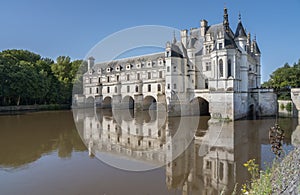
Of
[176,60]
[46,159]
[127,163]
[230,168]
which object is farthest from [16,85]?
[230,168]

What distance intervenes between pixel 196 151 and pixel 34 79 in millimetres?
31902

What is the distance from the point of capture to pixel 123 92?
1422 inches

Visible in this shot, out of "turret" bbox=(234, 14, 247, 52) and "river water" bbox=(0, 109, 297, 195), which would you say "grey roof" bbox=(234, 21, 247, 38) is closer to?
"turret" bbox=(234, 14, 247, 52)

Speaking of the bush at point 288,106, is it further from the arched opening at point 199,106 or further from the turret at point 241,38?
the turret at point 241,38

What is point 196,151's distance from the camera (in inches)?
445

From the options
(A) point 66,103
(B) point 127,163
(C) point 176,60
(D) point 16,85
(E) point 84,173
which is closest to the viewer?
(E) point 84,173

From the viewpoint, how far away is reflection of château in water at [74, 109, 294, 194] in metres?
7.86

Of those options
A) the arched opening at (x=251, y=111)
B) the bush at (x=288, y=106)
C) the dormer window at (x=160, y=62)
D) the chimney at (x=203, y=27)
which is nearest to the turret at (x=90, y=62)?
the dormer window at (x=160, y=62)

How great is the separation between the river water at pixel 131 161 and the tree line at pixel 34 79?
20.4 metres

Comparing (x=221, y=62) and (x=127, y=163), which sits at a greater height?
(x=221, y=62)

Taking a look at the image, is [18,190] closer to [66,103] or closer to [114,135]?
[114,135]

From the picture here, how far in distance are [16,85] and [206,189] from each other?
34151mm

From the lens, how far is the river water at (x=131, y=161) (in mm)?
7367

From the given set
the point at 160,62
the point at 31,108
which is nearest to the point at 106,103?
the point at 31,108
